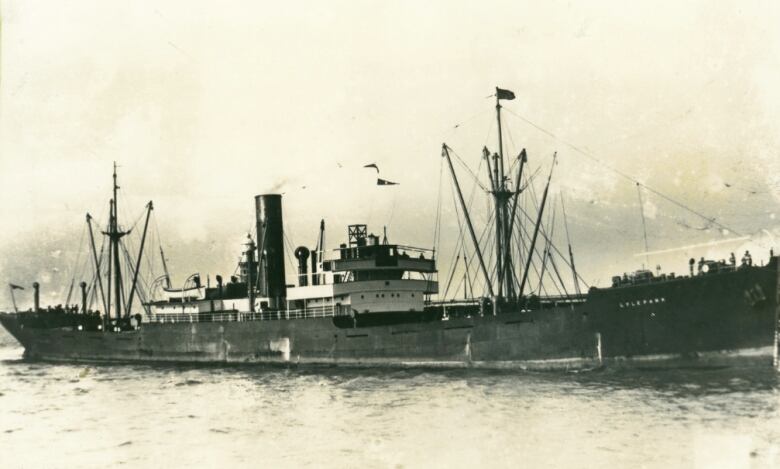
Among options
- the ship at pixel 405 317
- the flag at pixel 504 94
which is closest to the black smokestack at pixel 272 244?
the ship at pixel 405 317

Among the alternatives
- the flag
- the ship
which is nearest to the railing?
the ship

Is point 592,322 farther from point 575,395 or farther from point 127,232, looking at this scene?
point 127,232

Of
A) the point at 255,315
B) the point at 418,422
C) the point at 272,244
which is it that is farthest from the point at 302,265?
the point at 418,422

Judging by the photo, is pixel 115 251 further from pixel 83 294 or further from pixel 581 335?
pixel 581 335

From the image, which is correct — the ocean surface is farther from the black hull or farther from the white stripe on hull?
the black hull

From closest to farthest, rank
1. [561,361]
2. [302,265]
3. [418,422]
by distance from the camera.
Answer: [418,422] < [561,361] < [302,265]

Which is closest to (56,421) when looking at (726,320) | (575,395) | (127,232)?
(575,395)

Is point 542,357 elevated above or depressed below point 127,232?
below
